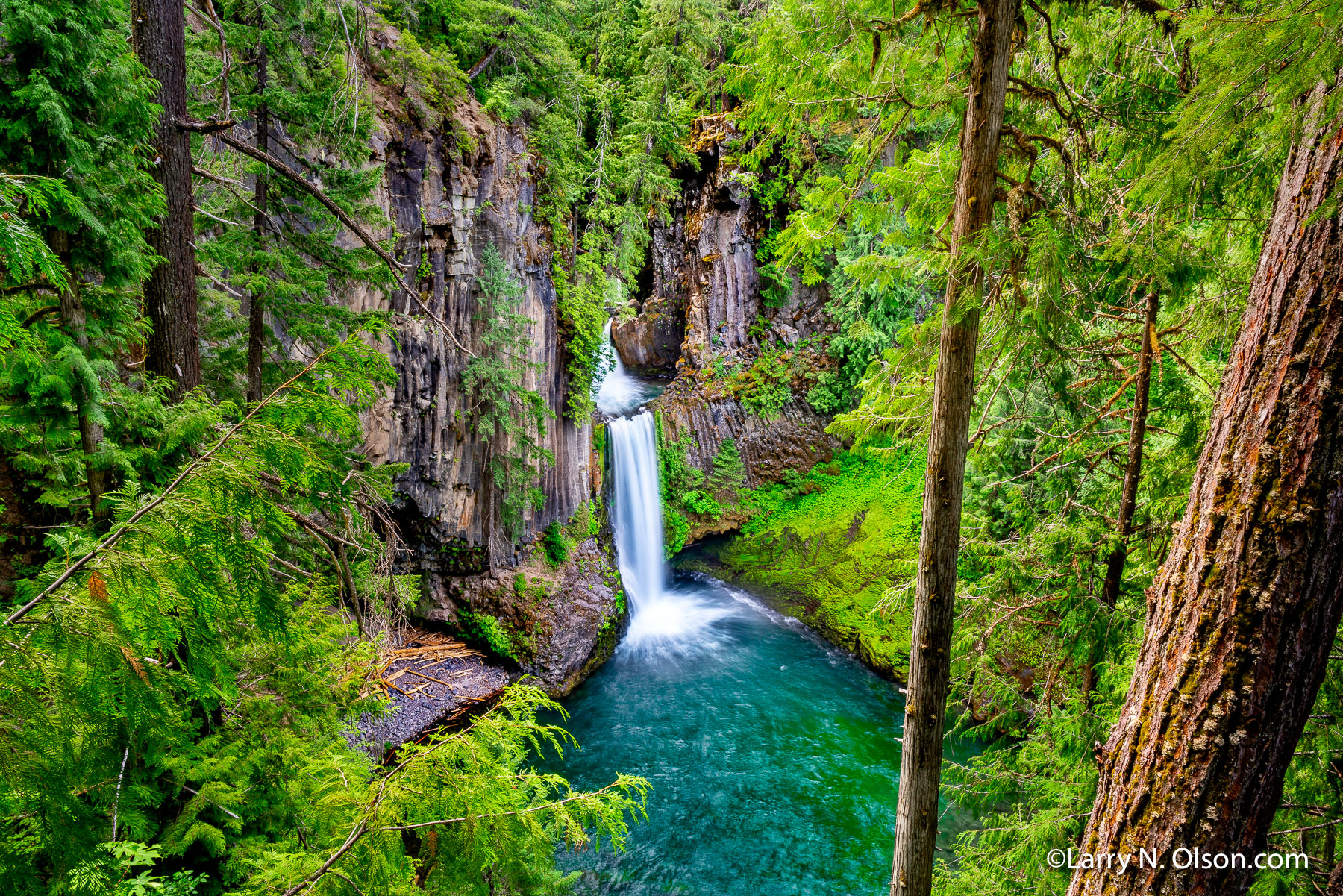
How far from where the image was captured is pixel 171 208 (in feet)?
10.4

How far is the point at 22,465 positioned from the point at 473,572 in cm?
771

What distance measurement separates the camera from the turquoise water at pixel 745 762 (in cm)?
629

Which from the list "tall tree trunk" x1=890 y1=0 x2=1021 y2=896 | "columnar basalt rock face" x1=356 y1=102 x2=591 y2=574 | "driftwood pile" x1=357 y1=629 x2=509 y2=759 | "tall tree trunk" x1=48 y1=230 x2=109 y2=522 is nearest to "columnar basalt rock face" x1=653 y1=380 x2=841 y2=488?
"columnar basalt rock face" x1=356 y1=102 x2=591 y2=574

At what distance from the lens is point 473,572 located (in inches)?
388

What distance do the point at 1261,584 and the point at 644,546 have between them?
39.3ft

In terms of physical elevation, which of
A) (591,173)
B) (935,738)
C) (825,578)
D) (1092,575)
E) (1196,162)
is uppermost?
(591,173)

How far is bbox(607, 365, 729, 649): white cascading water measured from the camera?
11.7 meters

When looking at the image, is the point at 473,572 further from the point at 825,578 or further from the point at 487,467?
the point at 825,578

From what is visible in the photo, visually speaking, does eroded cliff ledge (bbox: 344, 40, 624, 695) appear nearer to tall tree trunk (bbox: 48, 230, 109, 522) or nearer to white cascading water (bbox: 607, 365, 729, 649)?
white cascading water (bbox: 607, 365, 729, 649)

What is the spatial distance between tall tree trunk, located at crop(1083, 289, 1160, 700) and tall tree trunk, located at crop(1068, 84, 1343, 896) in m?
1.30

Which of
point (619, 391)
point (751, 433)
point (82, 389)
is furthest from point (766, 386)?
point (82, 389)

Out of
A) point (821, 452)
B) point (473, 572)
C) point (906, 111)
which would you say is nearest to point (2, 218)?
point (906, 111)

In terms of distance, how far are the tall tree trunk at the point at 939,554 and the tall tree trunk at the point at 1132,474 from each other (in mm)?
1244

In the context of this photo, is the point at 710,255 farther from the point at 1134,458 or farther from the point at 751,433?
the point at 1134,458
